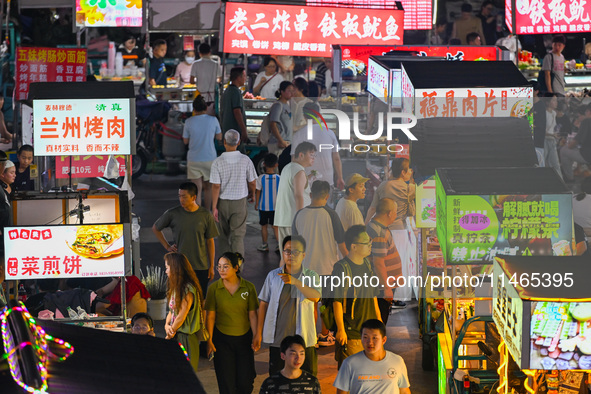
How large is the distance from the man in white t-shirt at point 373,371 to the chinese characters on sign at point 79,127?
10.6 feet

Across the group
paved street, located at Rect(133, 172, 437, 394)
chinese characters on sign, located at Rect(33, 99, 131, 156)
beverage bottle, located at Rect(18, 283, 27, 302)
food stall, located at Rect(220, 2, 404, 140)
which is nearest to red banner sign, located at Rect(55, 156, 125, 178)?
beverage bottle, located at Rect(18, 283, 27, 302)

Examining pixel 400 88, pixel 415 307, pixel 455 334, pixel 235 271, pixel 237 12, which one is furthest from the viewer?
pixel 237 12

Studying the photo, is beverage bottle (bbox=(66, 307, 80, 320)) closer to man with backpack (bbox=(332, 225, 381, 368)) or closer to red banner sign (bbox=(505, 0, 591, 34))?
man with backpack (bbox=(332, 225, 381, 368))

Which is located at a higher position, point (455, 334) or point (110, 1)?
point (110, 1)

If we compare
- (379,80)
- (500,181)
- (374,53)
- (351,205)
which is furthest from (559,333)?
(374,53)

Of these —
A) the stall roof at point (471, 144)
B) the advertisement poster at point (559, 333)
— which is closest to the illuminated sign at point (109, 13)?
the stall roof at point (471, 144)

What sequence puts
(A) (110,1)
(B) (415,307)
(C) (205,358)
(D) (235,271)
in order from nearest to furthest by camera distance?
(D) (235,271), (C) (205,358), (B) (415,307), (A) (110,1)

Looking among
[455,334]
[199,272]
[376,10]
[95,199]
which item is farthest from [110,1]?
[455,334]

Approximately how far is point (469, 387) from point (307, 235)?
7.04 feet

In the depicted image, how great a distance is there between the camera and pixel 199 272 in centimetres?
984

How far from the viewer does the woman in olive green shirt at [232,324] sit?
7.77 meters

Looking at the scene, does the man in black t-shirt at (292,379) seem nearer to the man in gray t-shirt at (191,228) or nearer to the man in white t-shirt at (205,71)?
the man in gray t-shirt at (191,228)

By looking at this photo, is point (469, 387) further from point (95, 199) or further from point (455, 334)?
point (95, 199)

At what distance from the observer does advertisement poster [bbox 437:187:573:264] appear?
249 inches
